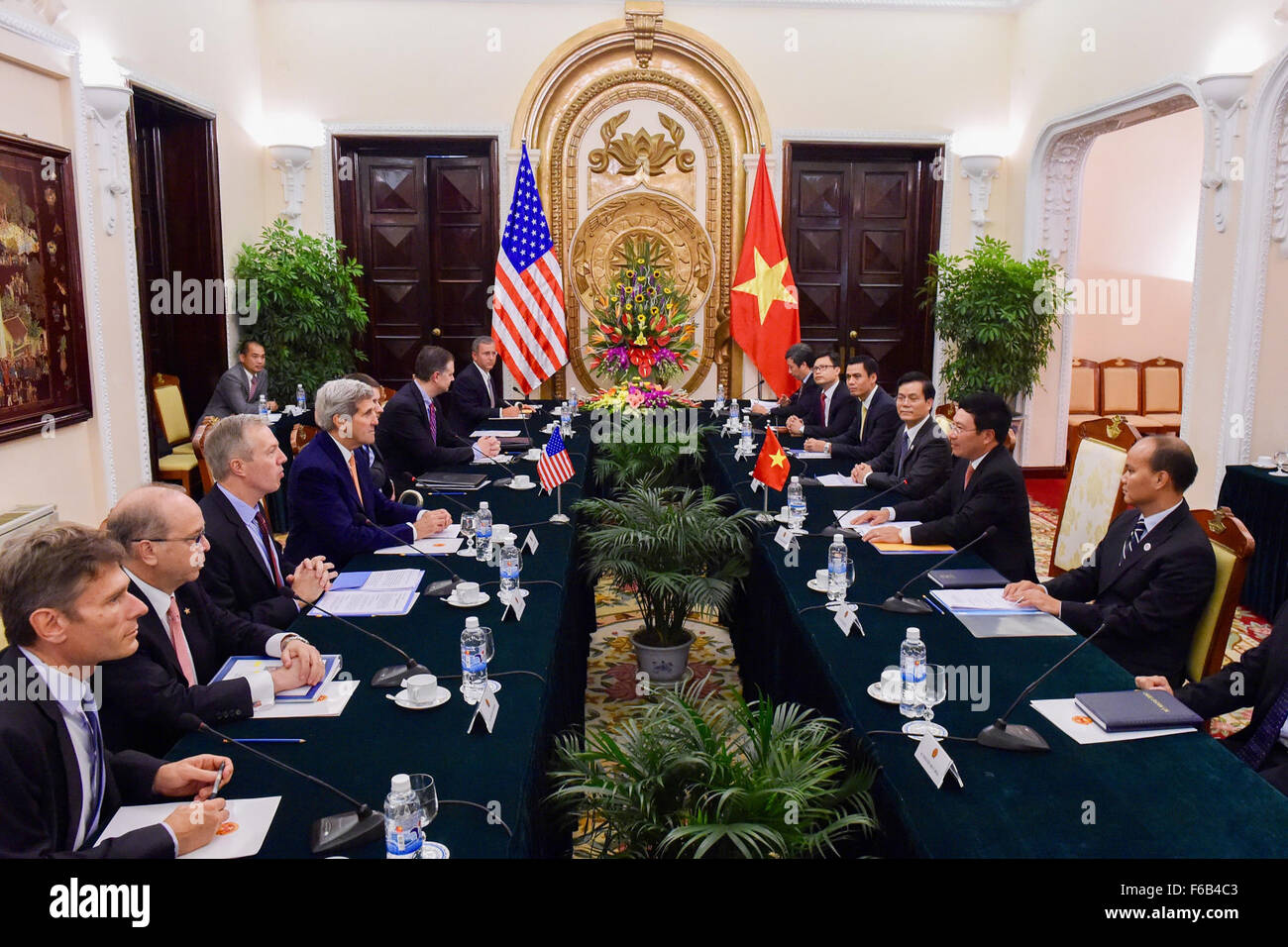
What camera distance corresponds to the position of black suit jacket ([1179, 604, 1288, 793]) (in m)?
2.41

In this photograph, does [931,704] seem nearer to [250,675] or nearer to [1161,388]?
[250,675]

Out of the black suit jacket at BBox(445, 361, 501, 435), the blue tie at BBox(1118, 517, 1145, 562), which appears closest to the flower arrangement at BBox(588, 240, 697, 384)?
the black suit jacket at BBox(445, 361, 501, 435)

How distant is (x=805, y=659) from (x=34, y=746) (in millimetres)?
1954

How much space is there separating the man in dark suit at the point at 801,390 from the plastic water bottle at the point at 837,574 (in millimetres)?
3662

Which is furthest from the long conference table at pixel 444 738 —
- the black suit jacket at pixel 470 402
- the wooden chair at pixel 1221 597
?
the black suit jacket at pixel 470 402

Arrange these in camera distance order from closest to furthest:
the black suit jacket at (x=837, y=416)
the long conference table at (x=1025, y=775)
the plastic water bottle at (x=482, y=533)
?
the long conference table at (x=1025, y=775), the plastic water bottle at (x=482, y=533), the black suit jacket at (x=837, y=416)

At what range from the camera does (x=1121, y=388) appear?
31.9 ft

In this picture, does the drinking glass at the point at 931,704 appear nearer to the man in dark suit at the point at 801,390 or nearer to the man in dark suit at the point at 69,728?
the man in dark suit at the point at 69,728

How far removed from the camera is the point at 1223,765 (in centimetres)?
206

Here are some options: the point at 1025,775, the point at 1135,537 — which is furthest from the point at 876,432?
the point at 1025,775

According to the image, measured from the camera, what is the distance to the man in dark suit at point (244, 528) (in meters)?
2.99
